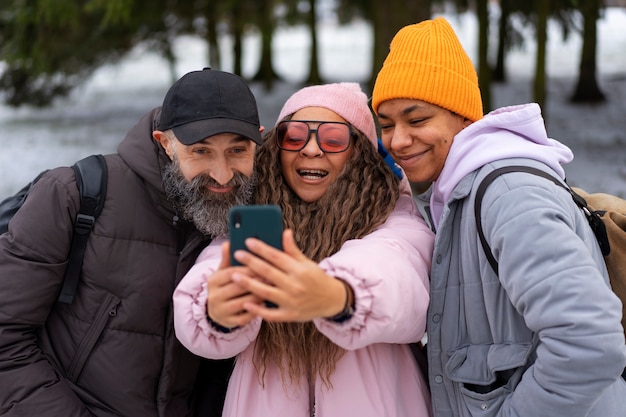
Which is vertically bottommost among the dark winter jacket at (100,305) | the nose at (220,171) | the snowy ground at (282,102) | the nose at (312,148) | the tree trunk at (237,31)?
the snowy ground at (282,102)

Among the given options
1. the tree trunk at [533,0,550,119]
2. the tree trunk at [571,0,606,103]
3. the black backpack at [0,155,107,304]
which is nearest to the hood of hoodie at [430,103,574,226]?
the black backpack at [0,155,107,304]

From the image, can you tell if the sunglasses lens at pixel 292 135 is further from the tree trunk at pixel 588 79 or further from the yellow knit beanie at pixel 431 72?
the tree trunk at pixel 588 79

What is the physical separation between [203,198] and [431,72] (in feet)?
3.08

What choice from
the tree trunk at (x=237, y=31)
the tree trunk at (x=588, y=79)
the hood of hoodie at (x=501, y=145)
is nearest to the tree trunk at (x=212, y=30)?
the tree trunk at (x=237, y=31)

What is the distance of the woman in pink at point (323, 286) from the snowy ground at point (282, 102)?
270 inches

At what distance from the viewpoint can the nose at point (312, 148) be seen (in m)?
2.52

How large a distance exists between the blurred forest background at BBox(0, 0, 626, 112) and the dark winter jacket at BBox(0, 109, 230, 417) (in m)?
5.84

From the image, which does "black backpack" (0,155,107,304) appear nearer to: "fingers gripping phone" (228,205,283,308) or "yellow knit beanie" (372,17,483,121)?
"fingers gripping phone" (228,205,283,308)

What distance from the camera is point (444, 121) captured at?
2467 mm

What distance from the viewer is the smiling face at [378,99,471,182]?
2.45 meters

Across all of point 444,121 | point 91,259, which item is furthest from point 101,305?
point 444,121

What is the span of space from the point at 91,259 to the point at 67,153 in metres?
10.6

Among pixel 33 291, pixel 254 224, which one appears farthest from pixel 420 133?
pixel 33 291

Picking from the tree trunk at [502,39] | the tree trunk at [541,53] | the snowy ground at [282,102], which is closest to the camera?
the tree trunk at [541,53]
